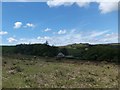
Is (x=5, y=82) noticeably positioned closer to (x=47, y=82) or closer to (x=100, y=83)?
(x=47, y=82)

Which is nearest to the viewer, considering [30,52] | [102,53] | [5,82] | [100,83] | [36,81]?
[5,82]

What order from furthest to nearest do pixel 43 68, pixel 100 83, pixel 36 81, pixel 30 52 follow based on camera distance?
pixel 30 52, pixel 43 68, pixel 100 83, pixel 36 81

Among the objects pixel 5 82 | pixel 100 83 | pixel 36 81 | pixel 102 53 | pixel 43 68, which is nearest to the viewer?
pixel 5 82

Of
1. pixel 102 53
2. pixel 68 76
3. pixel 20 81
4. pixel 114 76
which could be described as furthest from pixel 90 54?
pixel 20 81

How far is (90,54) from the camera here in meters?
58.4

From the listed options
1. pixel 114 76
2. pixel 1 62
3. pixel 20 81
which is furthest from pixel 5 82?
pixel 114 76

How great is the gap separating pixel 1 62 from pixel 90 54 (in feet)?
97.3

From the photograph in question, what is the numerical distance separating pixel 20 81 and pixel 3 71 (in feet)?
12.3

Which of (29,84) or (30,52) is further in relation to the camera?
(30,52)

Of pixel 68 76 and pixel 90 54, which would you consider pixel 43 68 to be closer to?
pixel 68 76

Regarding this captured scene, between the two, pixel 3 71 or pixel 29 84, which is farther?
pixel 3 71

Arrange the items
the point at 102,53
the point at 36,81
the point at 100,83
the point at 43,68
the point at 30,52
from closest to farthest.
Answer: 1. the point at 36,81
2. the point at 100,83
3. the point at 43,68
4. the point at 102,53
5. the point at 30,52

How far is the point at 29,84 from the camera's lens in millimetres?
22438

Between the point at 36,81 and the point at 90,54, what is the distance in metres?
35.7
